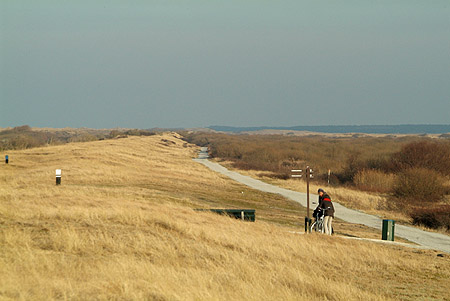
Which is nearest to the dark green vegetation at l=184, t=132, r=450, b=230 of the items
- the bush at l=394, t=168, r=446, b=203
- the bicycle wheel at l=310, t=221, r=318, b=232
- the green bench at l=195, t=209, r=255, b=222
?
the bush at l=394, t=168, r=446, b=203

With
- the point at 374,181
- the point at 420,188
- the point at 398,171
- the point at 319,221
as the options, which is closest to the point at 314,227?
the point at 319,221

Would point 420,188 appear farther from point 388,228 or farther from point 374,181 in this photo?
point 388,228

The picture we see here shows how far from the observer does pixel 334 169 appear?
222 feet

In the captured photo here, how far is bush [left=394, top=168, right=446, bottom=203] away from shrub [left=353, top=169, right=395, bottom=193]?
683cm

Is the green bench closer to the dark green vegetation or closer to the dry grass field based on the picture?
the dry grass field

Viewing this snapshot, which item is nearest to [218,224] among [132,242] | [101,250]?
[132,242]

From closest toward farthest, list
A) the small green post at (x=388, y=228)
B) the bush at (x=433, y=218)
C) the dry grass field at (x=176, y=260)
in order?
the dry grass field at (x=176, y=260), the small green post at (x=388, y=228), the bush at (x=433, y=218)

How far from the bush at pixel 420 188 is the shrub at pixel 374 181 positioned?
6.83 metres

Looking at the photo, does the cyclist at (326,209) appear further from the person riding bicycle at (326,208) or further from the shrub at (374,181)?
the shrub at (374,181)

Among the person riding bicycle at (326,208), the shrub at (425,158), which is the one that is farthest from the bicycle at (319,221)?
the shrub at (425,158)

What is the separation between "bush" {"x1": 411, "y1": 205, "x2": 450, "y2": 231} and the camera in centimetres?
2758

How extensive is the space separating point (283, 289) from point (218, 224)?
308 inches

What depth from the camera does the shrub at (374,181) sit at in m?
47.9

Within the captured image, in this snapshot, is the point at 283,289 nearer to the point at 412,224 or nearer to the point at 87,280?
the point at 87,280
